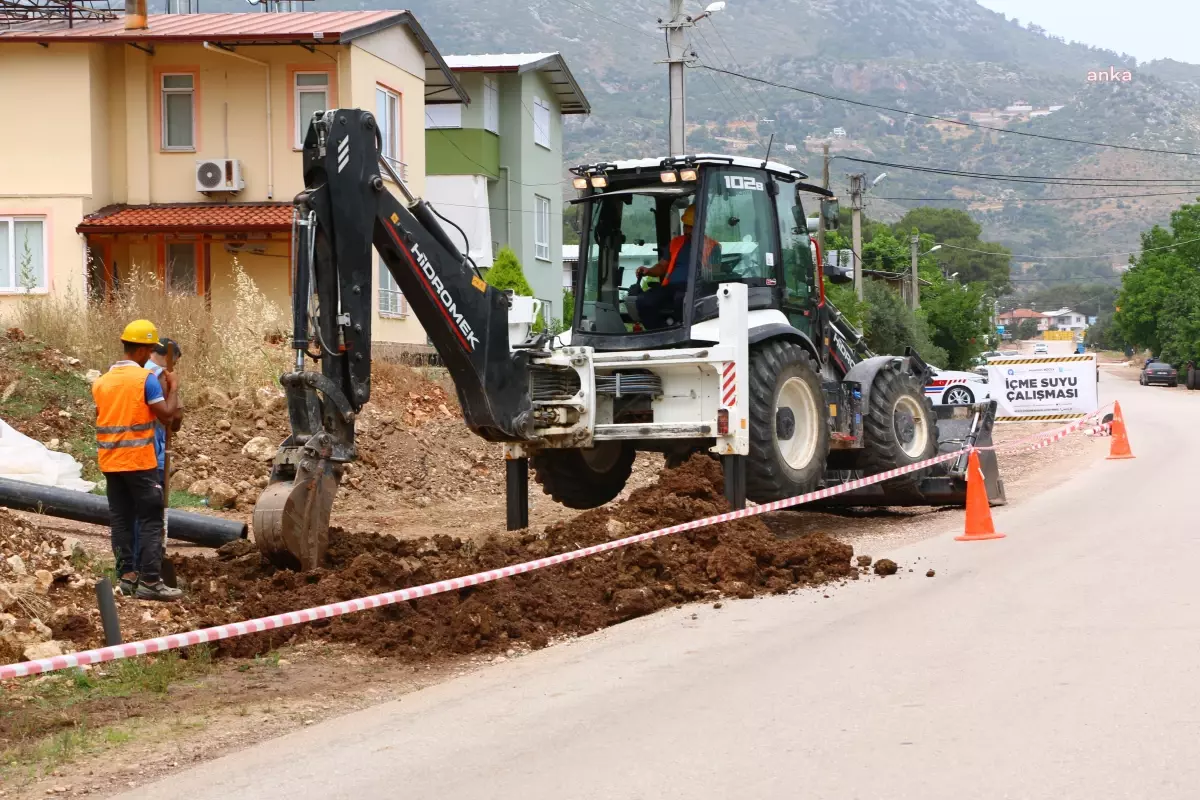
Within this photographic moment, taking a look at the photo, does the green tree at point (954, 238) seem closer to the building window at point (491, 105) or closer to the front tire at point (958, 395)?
the building window at point (491, 105)

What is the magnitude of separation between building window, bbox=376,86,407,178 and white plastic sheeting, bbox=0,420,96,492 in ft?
51.1

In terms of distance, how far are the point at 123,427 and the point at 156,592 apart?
111 centimetres

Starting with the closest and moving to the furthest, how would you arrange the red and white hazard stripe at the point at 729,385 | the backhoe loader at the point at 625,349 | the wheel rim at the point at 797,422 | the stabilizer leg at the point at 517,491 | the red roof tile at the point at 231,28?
the backhoe loader at the point at 625,349 → the red and white hazard stripe at the point at 729,385 → the wheel rim at the point at 797,422 → the stabilizer leg at the point at 517,491 → the red roof tile at the point at 231,28

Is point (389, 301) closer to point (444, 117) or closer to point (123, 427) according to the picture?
point (444, 117)

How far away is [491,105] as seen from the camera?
41594mm

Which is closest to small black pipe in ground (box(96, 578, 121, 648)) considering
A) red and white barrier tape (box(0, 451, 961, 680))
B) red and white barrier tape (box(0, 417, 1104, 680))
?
red and white barrier tape (box(0, 417, 1104, 680))

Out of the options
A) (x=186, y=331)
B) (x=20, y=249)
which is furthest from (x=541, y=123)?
(x=186, y=331)

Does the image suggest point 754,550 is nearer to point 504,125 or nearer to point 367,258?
point 367,258

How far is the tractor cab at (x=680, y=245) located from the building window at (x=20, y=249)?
17200mm

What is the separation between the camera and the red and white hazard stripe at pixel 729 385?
11938 mm

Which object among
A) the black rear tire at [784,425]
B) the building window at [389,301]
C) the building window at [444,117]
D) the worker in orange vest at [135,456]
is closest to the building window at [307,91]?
the building window at [389,301]

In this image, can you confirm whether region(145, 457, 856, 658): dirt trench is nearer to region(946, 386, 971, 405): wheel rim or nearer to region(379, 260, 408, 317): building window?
region(946, 386, 971, 405): wheel rim

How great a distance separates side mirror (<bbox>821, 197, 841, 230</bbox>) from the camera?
1365cm

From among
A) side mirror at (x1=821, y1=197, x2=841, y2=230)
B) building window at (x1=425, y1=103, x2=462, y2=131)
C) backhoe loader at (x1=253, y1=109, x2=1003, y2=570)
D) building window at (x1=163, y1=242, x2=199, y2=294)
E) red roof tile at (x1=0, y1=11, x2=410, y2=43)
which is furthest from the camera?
building window at (x1=425, y1=103, x2=462, y2=131)
